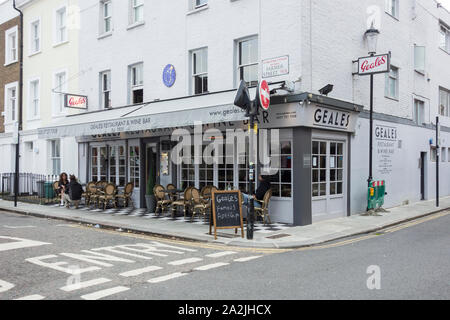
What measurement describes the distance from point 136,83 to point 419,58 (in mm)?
12509

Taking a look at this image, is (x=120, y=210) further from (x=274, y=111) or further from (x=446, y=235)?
(x=446, y=235)

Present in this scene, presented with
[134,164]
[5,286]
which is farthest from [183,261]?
[134,164]

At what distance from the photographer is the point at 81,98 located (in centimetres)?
1836

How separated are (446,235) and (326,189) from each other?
143 inches

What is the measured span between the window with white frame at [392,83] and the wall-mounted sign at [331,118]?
408 centimetres

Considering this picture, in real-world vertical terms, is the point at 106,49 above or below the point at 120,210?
above

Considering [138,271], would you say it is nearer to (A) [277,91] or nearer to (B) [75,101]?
(A) [277,91]

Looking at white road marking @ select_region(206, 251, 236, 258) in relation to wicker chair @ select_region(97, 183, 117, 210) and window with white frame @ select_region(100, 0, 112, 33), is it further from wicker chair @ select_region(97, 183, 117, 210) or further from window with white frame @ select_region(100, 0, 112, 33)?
window with white frame @ select_region(100, 0, 112, 33)

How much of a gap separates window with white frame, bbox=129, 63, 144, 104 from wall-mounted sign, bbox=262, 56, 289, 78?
6318mm

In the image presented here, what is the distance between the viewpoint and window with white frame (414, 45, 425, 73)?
18031 millimetres

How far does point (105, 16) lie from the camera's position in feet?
60.0

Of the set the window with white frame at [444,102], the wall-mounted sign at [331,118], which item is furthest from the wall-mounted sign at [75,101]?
the window with white frame at [444,102]

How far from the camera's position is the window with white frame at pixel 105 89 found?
1802cm
